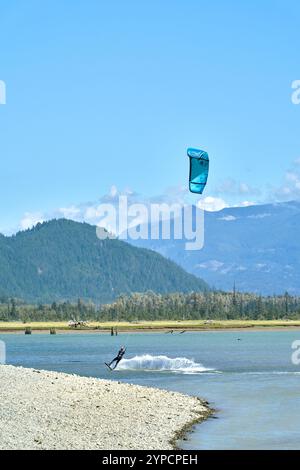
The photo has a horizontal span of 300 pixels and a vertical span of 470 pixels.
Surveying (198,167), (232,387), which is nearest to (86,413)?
(198,167)

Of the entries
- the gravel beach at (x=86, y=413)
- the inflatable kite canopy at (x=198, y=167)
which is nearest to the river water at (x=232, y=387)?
the gravel beach at (x=86, y=413)

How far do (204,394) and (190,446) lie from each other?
16649 millimetres

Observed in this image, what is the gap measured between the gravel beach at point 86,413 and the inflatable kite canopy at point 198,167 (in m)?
8.53

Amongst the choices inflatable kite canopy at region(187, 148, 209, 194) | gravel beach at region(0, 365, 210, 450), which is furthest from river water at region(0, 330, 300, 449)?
inflatable kite canopy at region(187, 148, 209, 194)

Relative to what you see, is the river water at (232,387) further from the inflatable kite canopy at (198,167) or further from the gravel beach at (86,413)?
Result: the inflatable kite canopy at (198,167)

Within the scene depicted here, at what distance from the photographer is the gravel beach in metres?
28.7

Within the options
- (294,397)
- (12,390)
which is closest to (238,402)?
(294,397)

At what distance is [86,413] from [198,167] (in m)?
9.84

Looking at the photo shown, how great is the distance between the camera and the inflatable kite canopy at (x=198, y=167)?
36.6 meters

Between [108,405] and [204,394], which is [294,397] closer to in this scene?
[204,394]

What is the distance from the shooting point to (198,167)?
122 feet

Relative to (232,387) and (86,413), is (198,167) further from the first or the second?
(232,387)

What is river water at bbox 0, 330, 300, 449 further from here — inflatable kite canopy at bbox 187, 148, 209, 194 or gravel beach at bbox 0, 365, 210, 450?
inflatable kite canopy at bbox 187, 148, 209, 194

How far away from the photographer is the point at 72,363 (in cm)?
7644
